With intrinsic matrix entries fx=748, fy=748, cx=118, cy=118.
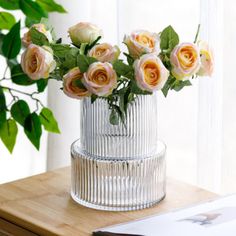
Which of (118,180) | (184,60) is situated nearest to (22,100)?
(118,180)

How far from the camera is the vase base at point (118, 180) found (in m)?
1.41

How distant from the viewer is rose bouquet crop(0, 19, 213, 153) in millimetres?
1316

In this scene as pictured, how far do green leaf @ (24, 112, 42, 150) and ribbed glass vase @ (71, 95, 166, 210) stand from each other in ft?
0.45

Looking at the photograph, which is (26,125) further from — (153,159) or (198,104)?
(198,104)

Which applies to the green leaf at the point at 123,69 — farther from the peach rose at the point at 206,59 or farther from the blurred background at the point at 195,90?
the blurred background at the point at 195,90

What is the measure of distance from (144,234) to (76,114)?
847 mm

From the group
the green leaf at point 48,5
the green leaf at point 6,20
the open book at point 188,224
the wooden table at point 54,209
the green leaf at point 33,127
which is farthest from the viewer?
A: the green leaf at point 6,20

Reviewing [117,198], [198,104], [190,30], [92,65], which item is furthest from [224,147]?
[92,65]

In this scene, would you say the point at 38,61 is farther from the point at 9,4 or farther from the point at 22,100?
the point at 9,4

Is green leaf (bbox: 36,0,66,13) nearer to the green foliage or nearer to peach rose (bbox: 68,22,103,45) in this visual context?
peach rose (bbox: 68,22,103,45)

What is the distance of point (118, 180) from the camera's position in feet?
4.65

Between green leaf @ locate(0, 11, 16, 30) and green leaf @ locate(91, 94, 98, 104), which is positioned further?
green leaf @ locate(0, 11, 16, 30)

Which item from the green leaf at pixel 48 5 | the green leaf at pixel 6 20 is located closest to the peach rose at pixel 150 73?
the green leaf at pixel 48 5

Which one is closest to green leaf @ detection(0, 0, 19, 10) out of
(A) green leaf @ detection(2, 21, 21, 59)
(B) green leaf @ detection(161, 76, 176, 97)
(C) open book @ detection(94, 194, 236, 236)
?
(A) green leaf @ detection(2, 21, 21, 59)
